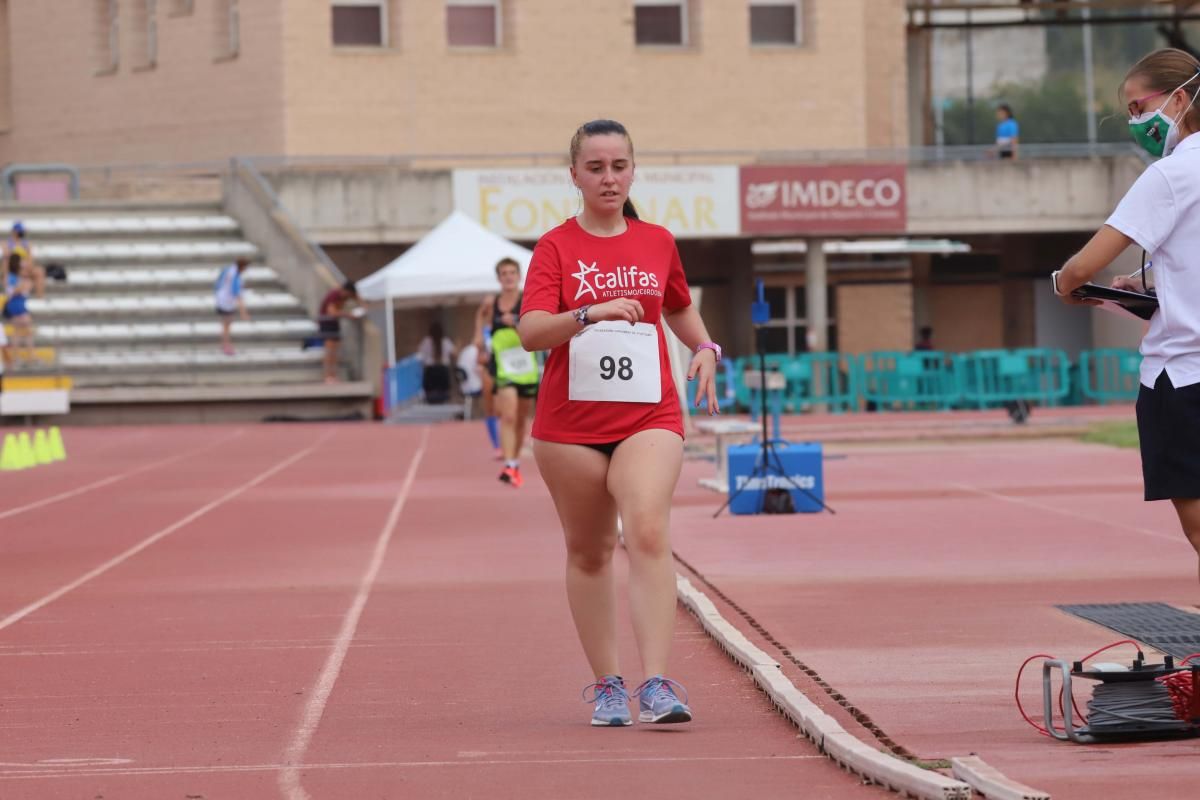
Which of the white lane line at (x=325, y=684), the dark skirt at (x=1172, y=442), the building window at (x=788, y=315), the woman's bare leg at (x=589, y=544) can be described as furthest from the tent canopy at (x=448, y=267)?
the dark skirt at (x=1172, y=442)

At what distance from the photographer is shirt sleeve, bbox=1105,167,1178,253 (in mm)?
6430

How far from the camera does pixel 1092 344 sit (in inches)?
1874

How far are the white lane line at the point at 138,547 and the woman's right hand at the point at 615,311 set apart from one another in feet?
15.3

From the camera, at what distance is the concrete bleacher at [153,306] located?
36.8 m

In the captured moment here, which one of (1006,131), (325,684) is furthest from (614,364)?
(1006,131)

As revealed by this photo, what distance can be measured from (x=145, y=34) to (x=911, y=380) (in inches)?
884

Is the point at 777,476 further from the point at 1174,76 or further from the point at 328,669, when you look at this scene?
the point at 1174,76

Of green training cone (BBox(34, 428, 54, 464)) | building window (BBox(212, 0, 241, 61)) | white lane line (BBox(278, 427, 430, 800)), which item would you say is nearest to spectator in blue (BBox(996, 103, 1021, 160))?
building window (BBox(212, 0, 241, 61))

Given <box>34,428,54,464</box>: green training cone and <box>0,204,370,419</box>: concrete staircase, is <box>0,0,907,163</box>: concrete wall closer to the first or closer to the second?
<box>0,204,370,419</box>: concrete staircase

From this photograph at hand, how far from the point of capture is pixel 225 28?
1875 inches

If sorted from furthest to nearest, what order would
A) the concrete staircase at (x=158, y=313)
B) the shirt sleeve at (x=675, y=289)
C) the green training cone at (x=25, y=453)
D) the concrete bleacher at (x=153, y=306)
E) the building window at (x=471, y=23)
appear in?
the building window at (x=471, y=23) → the concrete bleacher at (x=153, y=306) → the concrete staircase at (x=158, y=313) → the green training cone at (x=25, y=453) → the shirt sleeve at (x=675, y=289)

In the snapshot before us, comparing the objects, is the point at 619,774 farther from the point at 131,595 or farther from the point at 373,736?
the point at 131,595

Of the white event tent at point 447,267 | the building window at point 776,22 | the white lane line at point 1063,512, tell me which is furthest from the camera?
the building window at point 776,22

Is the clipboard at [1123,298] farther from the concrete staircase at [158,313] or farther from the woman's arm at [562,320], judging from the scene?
the concrete staircase at [158,313]
